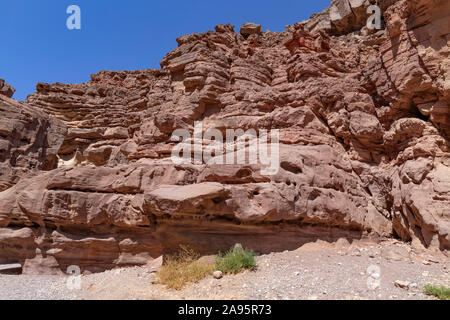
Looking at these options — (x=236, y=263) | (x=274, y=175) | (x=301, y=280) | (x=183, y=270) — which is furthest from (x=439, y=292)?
(x=183, y=270)

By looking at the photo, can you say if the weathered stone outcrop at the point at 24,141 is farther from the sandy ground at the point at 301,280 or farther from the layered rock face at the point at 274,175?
the sandy ground at the point at 301,280

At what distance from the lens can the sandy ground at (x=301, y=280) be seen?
442 centimetres

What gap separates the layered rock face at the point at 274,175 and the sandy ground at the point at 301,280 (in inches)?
24.5

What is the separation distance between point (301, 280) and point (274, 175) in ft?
8.95

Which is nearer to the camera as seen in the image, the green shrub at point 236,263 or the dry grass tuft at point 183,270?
the dry grass tuft at point 183,270

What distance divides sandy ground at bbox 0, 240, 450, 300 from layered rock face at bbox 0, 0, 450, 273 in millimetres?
622

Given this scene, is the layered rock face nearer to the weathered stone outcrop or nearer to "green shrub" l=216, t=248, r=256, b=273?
the weathered stone outcrop

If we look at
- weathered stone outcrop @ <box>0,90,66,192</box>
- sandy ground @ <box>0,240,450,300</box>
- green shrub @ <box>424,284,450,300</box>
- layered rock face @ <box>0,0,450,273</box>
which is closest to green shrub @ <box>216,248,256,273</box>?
sandy ground @ <box>0,240,450,300</box>

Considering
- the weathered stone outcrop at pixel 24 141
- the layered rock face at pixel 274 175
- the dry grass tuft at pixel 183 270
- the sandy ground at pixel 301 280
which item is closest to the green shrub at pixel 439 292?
the sandy ground at pixel 301 280

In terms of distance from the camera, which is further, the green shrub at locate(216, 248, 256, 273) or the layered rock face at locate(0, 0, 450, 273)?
the layered rock face at locate(0, 0, 450, 273)

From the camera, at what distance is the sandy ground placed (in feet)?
14.5
